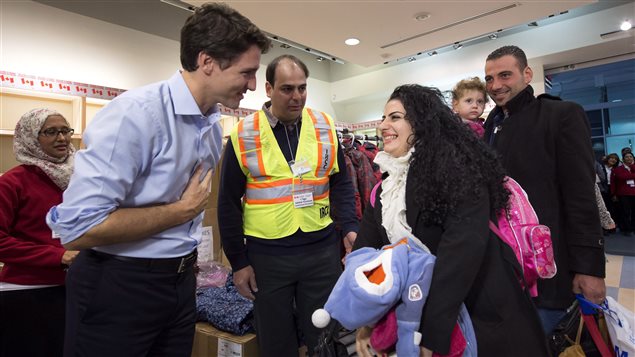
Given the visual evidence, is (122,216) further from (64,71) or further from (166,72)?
(166,72)

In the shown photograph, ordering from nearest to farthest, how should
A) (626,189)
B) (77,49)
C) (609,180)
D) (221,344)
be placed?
1. (221,344)
2. (77,49)
3. (626,189)
4. (609,180)

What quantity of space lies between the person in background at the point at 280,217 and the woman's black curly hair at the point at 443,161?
708 mm

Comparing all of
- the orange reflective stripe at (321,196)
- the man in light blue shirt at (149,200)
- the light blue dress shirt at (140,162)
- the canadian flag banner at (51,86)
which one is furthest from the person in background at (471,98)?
the canadian flag banner at (51,86)

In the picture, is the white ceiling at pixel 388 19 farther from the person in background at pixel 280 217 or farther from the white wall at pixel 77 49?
the person in background at pixel 280 217

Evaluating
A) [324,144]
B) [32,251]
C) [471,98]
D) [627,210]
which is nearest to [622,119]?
[627,210]

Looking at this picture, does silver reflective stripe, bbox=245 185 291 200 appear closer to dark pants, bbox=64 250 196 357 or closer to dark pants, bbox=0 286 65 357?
dark pants, bbox=64 250 196 357

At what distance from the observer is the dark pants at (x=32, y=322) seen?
1.79 metres

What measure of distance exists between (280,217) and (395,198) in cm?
69

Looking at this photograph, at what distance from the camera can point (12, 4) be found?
13.6ft

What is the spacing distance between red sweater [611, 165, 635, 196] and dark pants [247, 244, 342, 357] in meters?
8.18

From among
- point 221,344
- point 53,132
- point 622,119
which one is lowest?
point 221,344

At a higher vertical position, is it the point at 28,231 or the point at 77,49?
the point at 77,49

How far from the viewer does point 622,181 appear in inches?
288

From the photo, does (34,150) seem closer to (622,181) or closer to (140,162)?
(140,162)
